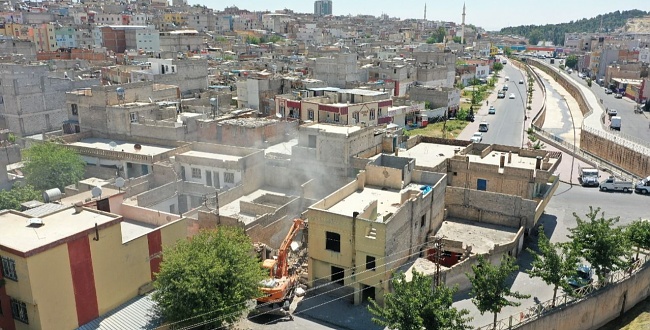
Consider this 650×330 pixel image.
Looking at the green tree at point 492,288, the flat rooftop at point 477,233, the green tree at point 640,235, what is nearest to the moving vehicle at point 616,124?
the flat rooftop at point 477,233

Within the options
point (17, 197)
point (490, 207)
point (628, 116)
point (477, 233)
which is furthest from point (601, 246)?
point (628, 116)

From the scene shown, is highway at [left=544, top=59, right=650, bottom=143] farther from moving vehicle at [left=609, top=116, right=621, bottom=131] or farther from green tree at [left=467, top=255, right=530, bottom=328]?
green tree at [left=467, top=255, right=530, bottom=328]

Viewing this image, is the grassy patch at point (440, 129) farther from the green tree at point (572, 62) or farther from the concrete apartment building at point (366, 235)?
the green tree at point (572, 62)

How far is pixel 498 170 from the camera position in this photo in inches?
1448

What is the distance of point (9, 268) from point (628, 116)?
84298 mm

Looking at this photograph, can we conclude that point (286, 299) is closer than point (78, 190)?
Yes

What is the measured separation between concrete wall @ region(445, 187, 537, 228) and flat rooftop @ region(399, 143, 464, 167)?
9.85 feet

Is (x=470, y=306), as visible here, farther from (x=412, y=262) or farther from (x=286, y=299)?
(x=286, y=299)

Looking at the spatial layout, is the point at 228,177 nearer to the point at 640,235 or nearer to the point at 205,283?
the point at 205,283

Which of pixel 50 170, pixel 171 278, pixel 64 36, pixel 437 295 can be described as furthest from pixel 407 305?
pixel 64 36

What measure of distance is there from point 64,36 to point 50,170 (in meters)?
81.8

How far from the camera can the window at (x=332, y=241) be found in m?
26.8

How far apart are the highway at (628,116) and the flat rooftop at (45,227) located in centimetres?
6260

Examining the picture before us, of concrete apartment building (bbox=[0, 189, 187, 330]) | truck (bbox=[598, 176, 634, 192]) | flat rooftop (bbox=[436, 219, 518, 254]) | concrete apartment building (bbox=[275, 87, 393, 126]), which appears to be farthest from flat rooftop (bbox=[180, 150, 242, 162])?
truck (bbox=[598, 176, 634, 192])
